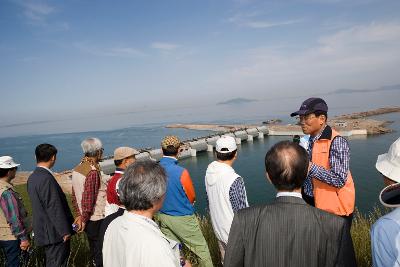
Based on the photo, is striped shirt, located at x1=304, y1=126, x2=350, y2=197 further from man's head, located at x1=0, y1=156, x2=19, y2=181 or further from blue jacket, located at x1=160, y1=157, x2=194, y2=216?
man's head, located at x1=0, y1=156, x2=19, y2=181

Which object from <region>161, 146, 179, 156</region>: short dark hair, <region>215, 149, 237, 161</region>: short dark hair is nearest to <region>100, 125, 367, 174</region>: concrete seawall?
<region>161, 146, 179, 156</region>: short dark hair

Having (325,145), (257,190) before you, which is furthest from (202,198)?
(325,145)

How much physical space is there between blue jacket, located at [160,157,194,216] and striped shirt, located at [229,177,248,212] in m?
0.59

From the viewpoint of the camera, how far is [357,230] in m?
3.99

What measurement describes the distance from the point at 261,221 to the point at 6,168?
3.03 m

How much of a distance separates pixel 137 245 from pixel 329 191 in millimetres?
1929

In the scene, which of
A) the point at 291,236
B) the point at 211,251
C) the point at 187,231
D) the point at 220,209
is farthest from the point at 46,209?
the point at 291,236

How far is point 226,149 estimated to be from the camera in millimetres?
2887

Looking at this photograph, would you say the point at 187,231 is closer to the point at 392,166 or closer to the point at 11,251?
the point at 11,251

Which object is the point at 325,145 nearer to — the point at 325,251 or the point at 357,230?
the point at 325,251

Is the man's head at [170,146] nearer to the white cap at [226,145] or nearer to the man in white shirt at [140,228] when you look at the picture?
the white cap at [226,145]

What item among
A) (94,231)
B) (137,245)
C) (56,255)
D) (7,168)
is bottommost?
(56,255)

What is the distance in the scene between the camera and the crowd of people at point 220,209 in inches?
59.2

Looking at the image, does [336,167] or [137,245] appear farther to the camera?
[336,167]
